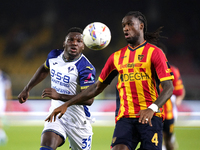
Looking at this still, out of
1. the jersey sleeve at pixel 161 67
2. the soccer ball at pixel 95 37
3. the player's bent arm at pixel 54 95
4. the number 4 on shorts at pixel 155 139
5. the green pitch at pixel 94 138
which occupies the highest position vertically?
the soccer ball at pixel 95 37

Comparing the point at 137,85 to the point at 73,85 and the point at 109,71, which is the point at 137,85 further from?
the point at 73,85

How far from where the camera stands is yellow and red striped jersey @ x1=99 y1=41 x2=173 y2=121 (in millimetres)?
3527

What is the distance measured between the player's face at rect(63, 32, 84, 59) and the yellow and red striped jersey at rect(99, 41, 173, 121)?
3.69 ft

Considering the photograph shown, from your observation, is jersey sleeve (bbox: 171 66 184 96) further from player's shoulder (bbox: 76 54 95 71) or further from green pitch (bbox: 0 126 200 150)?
player's shoulder (bbox: 76 54 95 71)

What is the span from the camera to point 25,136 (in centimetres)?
991

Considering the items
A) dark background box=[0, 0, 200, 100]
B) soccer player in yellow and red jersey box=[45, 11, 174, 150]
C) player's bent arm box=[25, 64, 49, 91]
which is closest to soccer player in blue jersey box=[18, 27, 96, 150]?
player's bent arm box=[25, 64, 49, 91]

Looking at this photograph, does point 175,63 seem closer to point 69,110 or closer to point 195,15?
point 195,15

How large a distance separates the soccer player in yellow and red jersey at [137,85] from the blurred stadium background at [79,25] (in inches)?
445

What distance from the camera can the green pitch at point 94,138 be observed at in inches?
320

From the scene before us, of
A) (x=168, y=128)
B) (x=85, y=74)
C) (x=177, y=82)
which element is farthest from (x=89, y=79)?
(x=177, y=82)

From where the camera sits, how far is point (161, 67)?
3.46 m

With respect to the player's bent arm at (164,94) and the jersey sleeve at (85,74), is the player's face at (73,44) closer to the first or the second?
the jersey sleeve at (85,74)

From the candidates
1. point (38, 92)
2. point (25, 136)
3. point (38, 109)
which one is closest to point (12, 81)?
point (38, 92)

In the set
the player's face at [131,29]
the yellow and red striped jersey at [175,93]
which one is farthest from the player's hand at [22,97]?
the yellow and red striped jersey at [175,93]
